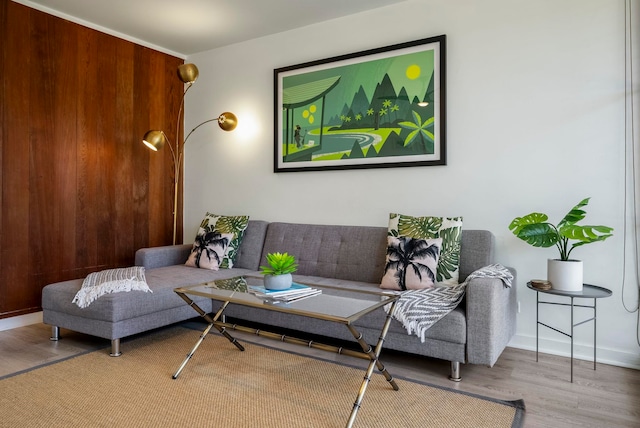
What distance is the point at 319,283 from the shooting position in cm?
314

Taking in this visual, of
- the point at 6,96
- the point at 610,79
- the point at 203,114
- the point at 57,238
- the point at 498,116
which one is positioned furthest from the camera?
the point at 203,114

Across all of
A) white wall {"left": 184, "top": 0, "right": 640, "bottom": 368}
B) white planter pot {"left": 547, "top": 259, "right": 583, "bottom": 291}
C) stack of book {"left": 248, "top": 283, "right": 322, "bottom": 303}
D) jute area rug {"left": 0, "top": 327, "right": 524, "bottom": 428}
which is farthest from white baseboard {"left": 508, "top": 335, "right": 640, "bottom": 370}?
stack of book {"left": 248, "top": 283, "right": 322, "bottom": 303}

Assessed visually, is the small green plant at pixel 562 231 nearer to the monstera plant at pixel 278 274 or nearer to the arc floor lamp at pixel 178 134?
the monstera plant at pixel 278 274

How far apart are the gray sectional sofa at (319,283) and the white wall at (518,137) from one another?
0.92 feet

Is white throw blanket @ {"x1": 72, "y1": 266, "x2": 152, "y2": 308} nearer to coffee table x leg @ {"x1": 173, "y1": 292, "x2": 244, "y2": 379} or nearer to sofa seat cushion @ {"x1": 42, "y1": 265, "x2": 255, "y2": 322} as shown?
sofa seat cushion @ {"x1": 42, "y1": 265, "x2": 255, "y2": 322}

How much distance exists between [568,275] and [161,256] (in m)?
3.20

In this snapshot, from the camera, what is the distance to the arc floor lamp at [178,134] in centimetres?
398

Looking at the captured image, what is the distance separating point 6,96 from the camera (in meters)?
3.39

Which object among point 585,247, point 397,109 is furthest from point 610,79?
point 397,109

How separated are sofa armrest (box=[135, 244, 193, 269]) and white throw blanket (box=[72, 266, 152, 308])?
0.59 meters

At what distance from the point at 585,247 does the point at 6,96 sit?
4431mm

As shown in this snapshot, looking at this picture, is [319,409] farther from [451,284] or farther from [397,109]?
[397,109]

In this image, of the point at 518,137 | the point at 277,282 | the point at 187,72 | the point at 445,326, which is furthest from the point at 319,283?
→ the point at 187,72

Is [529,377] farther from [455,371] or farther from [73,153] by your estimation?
[73,153]
